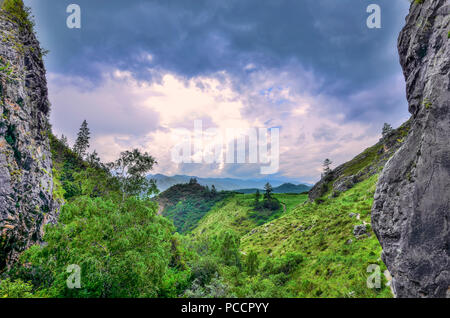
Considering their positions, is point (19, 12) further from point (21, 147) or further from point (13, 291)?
point (13, 291)

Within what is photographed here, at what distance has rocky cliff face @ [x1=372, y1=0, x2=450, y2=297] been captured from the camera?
9.20 meters

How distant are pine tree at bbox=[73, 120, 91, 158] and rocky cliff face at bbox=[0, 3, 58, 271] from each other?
49492 mm

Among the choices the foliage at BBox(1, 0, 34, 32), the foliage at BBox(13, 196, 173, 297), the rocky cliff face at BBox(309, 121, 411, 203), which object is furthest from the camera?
the rocky cliff face at BBox(309, 121, 411, 203)

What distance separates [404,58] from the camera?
42.7 ft

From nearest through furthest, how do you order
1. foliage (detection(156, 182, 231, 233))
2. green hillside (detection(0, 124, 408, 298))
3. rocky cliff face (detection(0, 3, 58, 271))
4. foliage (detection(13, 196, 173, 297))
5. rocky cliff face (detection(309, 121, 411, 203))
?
foliage (detection(13, 196, 173, 297)) < green hillside (detection(0, 124, 408, 298)) < rocky cliff face (detection(0, 3, 58, 271)) < rocky cliff face (detection(309, 121, 411, 203)) < foliage (detection(156, 182, 231, 233))

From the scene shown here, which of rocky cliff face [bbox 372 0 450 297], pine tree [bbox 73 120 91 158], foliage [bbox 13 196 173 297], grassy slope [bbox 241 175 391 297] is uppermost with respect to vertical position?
pine tree [bbox 73 120 91 158]

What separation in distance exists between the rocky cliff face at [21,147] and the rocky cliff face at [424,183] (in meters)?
28.7

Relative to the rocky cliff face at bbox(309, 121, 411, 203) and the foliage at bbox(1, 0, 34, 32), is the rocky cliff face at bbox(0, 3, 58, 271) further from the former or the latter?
the rocky cliff face at bbox(309, 121, 411, 203)

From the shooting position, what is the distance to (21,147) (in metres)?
19.8

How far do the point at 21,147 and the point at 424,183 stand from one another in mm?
34096

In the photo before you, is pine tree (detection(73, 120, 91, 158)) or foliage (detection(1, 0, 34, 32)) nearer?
foliage (detection(1, 0, 34, 32))

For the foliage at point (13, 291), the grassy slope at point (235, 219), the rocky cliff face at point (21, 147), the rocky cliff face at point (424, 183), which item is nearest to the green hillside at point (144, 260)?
the foliage at point (13, 291)

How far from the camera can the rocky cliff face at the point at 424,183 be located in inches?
362

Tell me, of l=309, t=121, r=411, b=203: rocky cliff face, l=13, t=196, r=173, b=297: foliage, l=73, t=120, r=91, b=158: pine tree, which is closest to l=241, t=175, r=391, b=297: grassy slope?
l=13, t=196, r=173, b=297: foliage
